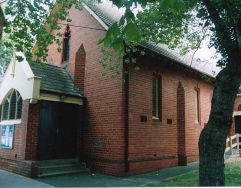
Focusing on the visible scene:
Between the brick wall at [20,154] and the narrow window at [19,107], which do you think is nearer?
the brick wall at [20,154]

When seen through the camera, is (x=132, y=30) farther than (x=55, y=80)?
No

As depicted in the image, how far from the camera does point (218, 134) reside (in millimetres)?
7371

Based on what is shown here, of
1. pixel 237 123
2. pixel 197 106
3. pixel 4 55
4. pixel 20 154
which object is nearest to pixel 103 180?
pixel 20 154

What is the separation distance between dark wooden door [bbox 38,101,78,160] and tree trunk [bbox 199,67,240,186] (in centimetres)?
752

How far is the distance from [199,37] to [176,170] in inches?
232

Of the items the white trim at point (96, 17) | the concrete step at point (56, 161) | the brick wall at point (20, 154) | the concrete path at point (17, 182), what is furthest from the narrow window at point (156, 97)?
the concrete path at point (17, 182)

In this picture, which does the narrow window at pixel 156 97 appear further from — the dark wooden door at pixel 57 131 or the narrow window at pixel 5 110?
the narrow window at pixel 5 110

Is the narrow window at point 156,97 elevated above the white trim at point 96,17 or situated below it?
below

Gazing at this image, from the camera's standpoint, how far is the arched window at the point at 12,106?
13797 mm

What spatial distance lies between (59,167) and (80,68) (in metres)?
4.90

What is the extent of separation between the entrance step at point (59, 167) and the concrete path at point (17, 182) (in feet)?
2.53

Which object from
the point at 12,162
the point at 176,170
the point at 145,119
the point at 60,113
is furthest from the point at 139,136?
the point at 12,162

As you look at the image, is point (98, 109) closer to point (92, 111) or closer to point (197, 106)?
point (92, 111)

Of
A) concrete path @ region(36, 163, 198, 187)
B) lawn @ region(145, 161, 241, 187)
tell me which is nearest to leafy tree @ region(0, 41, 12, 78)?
concrete path @ region(36, 163, 198, 187)
